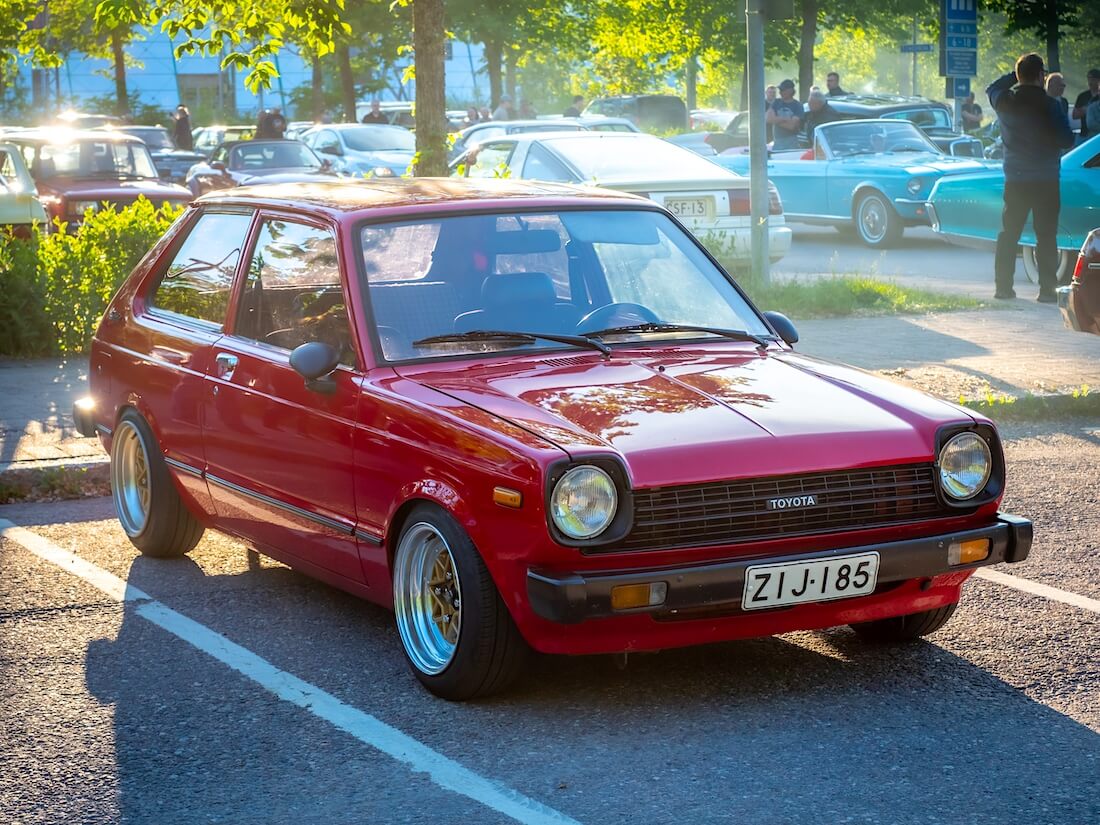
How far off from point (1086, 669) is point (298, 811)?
2469 mm

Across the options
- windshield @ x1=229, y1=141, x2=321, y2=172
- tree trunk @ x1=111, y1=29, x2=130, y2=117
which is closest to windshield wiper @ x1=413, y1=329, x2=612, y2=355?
windshield @ x1=229, y1=141, x2=321, y2=172

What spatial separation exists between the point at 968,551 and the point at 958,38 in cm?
1921

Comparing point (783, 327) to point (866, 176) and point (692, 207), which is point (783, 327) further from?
point (866, 176)

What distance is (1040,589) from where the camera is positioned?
5938 millimetres

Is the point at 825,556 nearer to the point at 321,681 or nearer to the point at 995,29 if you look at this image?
the point at 321,681

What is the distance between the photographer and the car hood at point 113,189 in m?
18.4

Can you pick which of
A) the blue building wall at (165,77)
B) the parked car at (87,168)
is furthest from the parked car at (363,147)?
the blue building wall at (165,77)


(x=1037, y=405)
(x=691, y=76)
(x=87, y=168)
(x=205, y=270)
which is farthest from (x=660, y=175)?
(x=691, y=76)

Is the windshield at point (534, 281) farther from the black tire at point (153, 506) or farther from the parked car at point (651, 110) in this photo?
the parked car at point (651, 110)

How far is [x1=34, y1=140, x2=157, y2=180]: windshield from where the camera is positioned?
1962 centimetres

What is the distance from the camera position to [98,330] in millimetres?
7270

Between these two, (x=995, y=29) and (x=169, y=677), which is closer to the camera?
(x=169, y=677)

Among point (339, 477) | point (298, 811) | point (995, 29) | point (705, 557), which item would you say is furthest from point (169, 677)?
point (995, 29)

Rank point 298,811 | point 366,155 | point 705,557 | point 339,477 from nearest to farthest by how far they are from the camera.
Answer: point 298,811 < point 705,557 < point 339,477 < point 366,155
